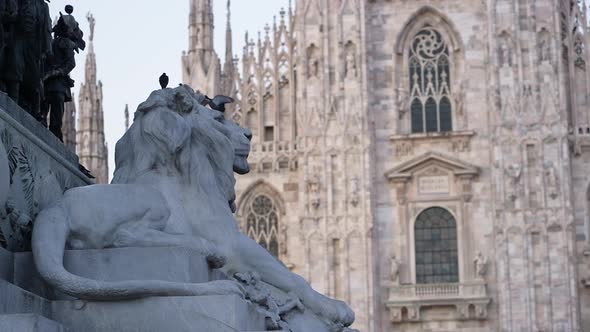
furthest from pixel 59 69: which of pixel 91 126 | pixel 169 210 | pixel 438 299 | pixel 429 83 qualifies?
pixel 91 126

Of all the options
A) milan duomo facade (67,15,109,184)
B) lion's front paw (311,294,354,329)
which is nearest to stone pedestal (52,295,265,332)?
lion's front paw (311,294,354,329)

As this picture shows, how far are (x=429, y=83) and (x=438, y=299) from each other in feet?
15.5

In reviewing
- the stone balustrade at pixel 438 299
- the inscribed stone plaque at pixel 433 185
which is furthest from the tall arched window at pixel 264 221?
the inscribed stone plaque at pixel 433 185

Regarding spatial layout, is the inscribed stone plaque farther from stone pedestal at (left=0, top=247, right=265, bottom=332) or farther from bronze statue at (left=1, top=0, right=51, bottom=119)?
stone pedestal at (left=0, top=247, right=265, bottom=332)

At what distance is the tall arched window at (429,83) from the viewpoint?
28.5 m

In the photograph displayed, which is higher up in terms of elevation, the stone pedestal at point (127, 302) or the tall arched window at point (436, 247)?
the tall arched window at point (436, 247)

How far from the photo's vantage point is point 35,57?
6.40 meters

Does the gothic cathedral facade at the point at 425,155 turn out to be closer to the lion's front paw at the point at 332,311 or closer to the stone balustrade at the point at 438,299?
the stone balustrade at the point at 438,299

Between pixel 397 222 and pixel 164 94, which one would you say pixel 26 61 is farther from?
pixel 397 222

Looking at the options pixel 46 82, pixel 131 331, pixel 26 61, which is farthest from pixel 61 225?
pixel 46 82

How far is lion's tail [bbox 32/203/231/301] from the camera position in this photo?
5.05 m

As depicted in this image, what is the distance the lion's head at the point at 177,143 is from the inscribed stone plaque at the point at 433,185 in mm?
22192

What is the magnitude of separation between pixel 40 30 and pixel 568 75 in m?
23.1

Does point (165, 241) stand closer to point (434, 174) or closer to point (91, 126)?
point (434, 174)
